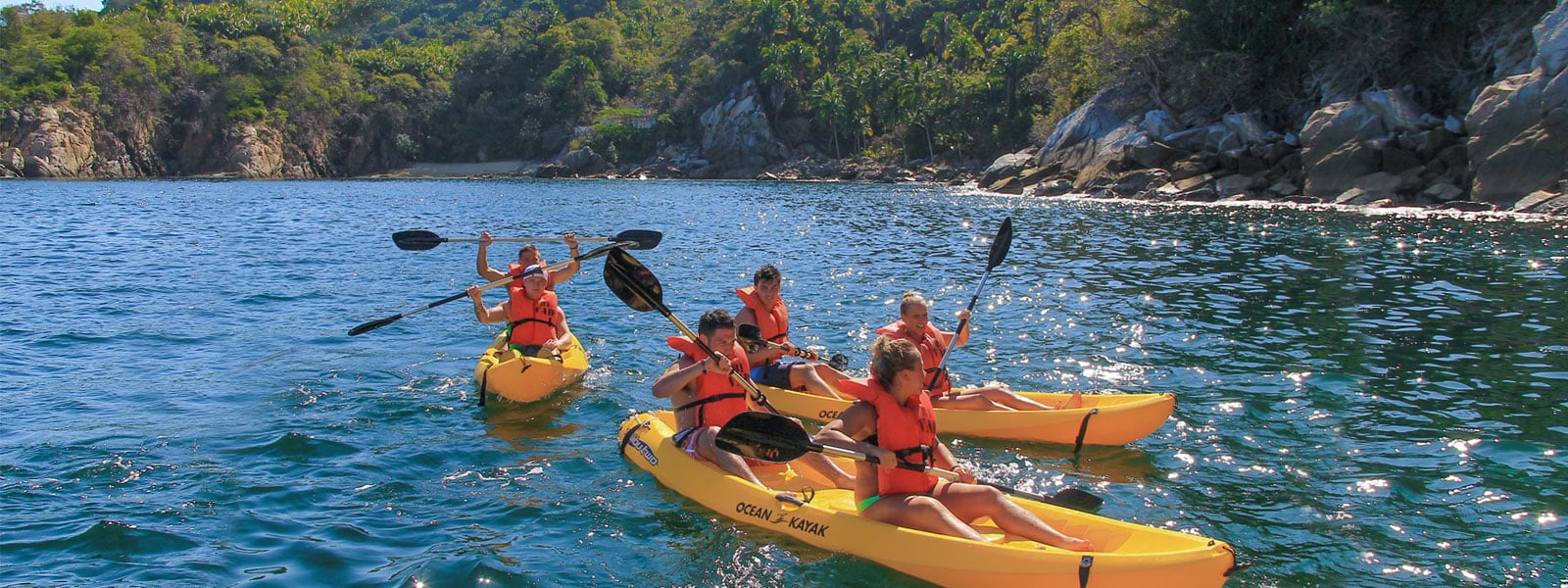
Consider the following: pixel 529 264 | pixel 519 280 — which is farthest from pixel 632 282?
pixel 529 264

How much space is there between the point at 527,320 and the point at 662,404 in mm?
1792

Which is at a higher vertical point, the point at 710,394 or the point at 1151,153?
the point at 1151,153

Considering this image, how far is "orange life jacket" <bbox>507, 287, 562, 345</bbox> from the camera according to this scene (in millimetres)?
11242

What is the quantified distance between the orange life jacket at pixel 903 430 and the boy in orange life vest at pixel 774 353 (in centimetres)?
353

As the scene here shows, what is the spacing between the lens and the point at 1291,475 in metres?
8.05

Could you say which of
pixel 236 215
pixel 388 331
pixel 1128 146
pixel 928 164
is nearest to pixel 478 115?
pixel 928 164

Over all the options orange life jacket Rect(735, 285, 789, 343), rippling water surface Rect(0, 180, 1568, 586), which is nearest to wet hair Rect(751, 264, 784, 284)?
orange life jacket Rect(735, 285, 789, 343)

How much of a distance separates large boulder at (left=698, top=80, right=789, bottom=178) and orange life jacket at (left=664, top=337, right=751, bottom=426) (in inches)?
2720

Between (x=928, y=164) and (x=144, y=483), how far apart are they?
61.0m

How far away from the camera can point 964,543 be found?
242 inches

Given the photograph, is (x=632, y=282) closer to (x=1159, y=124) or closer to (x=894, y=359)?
(x=894, y=359)

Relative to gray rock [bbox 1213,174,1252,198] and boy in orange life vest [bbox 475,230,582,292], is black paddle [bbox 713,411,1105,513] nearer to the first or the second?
boy in orange life vest [bbox 475,230,582,292]

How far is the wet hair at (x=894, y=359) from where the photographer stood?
6.10m

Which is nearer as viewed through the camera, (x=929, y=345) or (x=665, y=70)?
(x=929, y=345)
